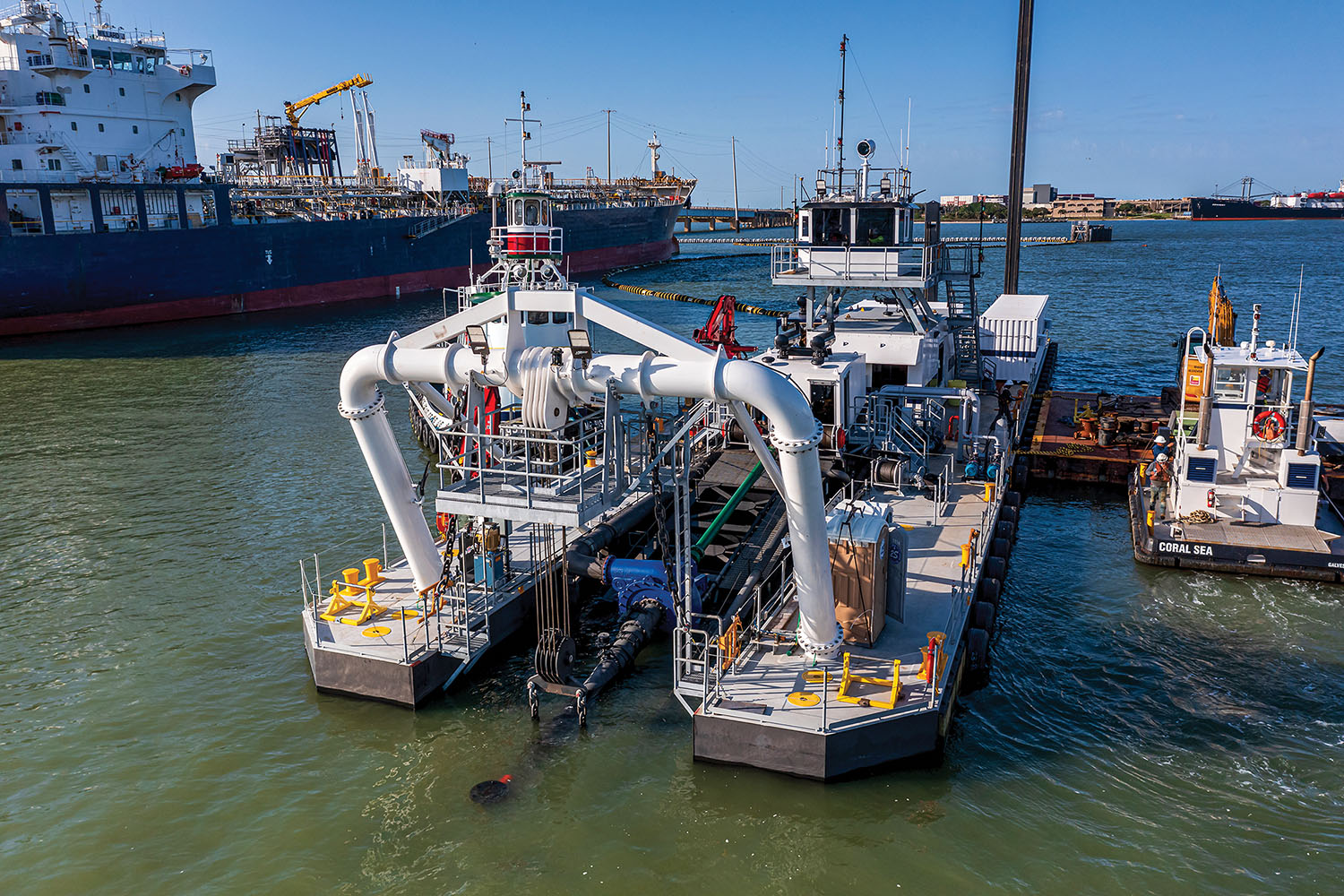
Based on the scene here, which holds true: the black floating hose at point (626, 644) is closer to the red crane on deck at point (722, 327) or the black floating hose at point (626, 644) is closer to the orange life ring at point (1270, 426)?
the red crane on deck at point (722, 327)

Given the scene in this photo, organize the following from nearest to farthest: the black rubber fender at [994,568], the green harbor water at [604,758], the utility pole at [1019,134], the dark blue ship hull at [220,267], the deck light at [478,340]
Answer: the green harbor water at [604,758]
the deck light at [478,340]
the black rubber fender at [994,568]
the utility pole at [1019,134]
the dark blue ship hull at [220,267]

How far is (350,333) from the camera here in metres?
60.8

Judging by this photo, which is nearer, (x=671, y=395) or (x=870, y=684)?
(x=671, y=395)

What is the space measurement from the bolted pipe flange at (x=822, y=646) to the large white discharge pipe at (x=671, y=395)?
1 cm

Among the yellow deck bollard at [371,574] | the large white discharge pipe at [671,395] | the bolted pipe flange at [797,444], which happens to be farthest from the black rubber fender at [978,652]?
the yellow deck bollard at [371,574]

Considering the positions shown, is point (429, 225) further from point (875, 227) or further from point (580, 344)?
point (580, 344)

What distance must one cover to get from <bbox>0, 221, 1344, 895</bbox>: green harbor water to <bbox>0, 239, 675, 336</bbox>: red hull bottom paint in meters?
35.0

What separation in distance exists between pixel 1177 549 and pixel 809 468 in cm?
1265

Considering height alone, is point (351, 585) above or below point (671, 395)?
below

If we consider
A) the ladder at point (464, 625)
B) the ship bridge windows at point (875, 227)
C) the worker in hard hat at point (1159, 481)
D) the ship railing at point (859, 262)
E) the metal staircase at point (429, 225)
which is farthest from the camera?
the metal staircase at point (429, 225)

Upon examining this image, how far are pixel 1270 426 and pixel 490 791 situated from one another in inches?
759

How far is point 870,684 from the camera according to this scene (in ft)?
46.4

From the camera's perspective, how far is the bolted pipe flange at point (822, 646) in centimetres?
1446

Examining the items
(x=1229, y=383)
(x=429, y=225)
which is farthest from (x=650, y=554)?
(x=429, y=225)
